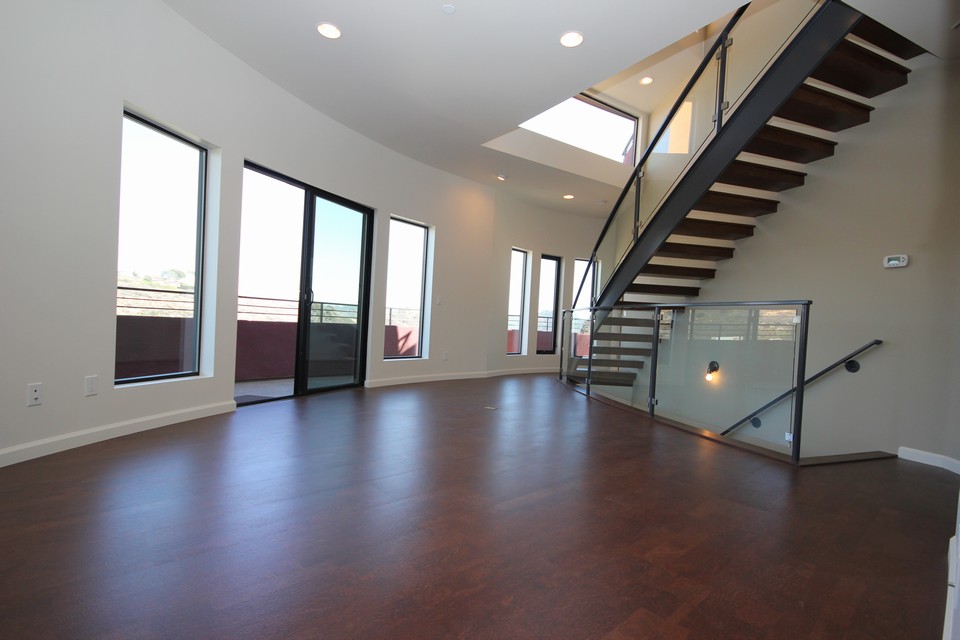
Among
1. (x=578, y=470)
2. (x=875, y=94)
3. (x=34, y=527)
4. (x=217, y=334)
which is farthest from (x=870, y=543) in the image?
(x=217, y=334)

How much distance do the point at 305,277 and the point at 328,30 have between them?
2.44 m

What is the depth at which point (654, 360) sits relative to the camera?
454cm

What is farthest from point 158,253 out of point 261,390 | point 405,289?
point 405,289

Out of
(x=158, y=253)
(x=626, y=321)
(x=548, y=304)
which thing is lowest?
(x=626, y=321)

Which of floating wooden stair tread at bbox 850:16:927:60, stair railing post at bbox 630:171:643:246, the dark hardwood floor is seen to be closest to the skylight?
stair railing post at bbox 630:171:643:246

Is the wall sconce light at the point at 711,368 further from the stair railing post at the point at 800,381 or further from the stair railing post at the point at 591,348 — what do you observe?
the stair railing post at the point at 591,348

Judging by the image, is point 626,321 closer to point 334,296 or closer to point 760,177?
point 760,177

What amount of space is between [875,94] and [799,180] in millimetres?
840

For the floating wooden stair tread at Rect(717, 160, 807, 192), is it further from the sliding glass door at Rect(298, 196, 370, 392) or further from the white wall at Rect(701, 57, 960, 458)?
the sliding glass door at Rect(298, 196, 370, 392)

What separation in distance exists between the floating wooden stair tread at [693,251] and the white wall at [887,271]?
63 centimetres

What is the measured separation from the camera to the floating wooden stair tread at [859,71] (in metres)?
3.41

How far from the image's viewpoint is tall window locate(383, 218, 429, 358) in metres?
6.25

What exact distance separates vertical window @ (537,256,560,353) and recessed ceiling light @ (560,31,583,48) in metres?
5.12

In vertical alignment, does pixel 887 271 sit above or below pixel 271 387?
above
